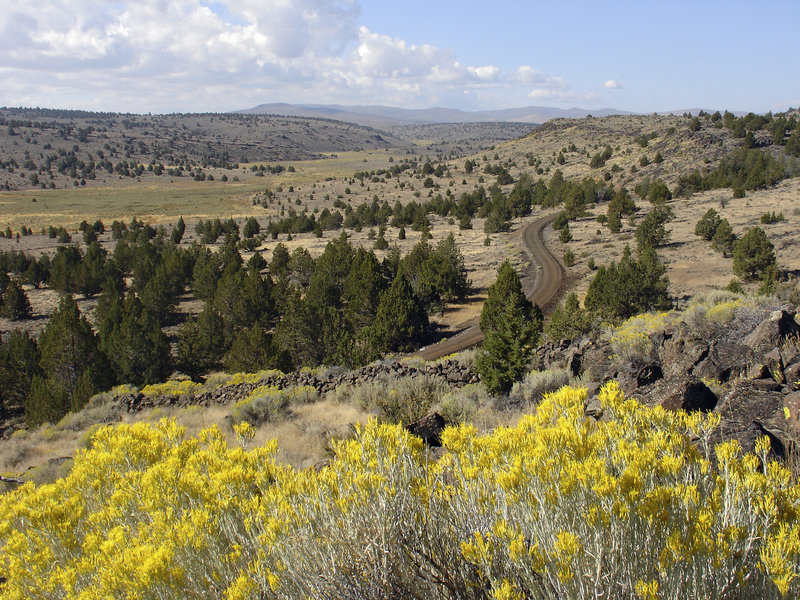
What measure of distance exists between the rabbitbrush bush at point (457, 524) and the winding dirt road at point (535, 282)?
56.1 ft

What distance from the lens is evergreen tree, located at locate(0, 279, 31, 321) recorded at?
1224 inches

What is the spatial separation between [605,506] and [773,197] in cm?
5075

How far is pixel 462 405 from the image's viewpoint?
10.5m

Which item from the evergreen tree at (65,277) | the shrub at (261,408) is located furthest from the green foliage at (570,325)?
the evergreen tree at (65,277)

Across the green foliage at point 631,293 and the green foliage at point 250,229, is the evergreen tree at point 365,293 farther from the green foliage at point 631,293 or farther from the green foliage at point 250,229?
the green foliage at point 250,229

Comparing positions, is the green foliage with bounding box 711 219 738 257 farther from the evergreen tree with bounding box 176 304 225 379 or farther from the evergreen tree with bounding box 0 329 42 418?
the evergreen tree with bounding box 0 329 42 418

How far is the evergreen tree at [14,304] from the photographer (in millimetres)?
31078

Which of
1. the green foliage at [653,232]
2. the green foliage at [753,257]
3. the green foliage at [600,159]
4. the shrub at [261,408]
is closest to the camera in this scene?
the shrub at [261,408]

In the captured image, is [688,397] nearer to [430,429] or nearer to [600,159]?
[430,429]

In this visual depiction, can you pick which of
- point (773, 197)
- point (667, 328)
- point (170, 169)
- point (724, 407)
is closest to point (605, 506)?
point (724, 407)

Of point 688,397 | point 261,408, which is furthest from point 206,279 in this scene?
point 688,397

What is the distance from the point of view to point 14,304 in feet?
102

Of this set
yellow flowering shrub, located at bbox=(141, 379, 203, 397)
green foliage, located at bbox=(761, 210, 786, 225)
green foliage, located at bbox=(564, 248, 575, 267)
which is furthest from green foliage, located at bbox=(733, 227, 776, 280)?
yellow flowering shrub, located at bbox=(141, 379, 203, 397)

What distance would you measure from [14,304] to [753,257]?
4237 cm
